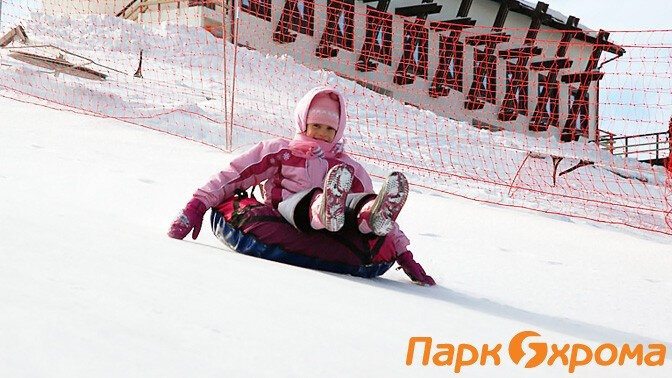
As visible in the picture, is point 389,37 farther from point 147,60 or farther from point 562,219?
point 562,219

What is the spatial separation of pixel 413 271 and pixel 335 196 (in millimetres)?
809

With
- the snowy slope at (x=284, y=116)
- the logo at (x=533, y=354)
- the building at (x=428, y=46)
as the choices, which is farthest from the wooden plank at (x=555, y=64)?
the logo at (x=533, y=354)

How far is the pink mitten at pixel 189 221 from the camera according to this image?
3605 mm

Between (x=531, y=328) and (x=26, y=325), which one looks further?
(x=531, y=328)

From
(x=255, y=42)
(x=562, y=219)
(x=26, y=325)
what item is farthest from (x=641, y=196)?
(x=26, y=325)

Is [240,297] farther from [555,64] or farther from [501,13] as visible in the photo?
[501,13]

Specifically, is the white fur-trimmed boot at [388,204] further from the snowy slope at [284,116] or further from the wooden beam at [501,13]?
the wooden beam at [501,13]

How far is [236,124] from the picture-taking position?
1084cm

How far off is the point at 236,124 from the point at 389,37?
12.4 meters

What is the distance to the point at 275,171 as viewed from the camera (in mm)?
3734

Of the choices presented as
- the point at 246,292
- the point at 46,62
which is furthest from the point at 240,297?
the point at 46,62

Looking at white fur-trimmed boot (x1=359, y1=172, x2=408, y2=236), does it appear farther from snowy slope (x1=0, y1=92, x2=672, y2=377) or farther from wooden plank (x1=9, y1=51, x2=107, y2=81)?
wooden plank (x1=9, y1=51, x2=107, y2=81)

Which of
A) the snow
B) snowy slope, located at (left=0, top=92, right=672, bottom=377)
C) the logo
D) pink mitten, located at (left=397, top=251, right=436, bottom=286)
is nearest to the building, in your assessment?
the snow

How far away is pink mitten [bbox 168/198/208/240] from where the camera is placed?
11.8 feet
